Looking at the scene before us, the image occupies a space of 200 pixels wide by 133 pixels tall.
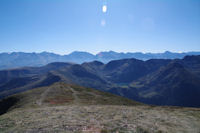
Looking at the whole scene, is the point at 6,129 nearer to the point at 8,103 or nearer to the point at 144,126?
the point at 144,126

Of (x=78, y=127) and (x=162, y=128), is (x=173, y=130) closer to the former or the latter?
(x=162, y=128)

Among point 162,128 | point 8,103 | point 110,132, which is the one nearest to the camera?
point 110,132

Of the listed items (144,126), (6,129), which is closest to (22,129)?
(6,129)

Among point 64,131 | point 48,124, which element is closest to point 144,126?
point 64,131

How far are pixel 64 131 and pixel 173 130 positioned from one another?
17382 millimetres

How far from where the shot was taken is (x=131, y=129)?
20906 millimetres

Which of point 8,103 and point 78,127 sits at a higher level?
point 78,127

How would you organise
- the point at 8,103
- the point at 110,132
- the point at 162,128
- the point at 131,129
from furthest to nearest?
the point at 8,103
the point at 162,128
the point at 131,129
the point at 110,132

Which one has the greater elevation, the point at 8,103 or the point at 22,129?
the point at 22,129

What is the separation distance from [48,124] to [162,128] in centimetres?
1934

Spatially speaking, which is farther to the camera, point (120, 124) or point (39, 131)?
point (120, 124)

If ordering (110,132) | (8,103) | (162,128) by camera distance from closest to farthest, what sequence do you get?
1. (110,132)
2. (162,128)
3. (8,103)

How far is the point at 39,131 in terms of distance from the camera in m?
20.5

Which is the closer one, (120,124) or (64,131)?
(64,131)
